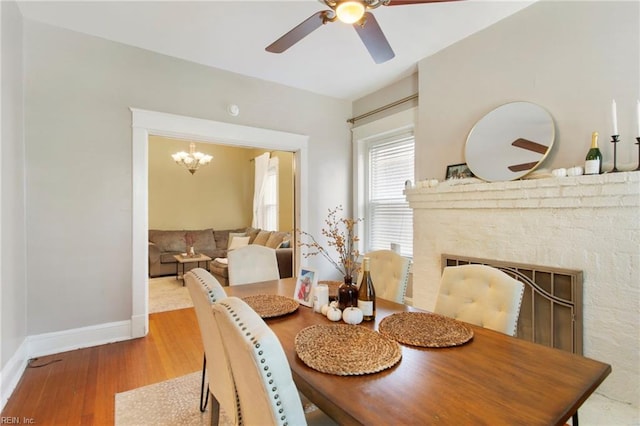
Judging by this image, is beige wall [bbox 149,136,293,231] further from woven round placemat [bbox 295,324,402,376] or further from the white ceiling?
woven round placemat [bbox 295,324,402,376]

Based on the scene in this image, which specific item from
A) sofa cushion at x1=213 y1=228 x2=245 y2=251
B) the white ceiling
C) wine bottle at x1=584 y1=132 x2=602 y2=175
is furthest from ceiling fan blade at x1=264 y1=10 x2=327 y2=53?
sofa cushion at x1=213 y1=228 x2=245 y2=251

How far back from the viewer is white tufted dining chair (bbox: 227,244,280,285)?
2295 millimetres

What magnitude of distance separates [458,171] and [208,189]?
578 cm

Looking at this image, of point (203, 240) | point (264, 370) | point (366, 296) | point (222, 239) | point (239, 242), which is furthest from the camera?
point (222, 239)

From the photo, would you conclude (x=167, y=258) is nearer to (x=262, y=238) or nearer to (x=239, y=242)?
(x=239, y=242)

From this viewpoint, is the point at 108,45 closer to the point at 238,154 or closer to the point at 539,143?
the point at 539,143

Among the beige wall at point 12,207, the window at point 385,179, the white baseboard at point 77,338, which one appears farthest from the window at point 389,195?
the beige wall at point 12,207

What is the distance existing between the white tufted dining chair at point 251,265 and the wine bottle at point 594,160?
223 cm

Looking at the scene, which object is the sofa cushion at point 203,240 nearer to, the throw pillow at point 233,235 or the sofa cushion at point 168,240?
the sofa cushion at point 168,240

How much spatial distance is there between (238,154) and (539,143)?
646 cm

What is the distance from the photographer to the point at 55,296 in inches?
105

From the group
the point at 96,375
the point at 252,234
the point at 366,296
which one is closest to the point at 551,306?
the point at 366,296

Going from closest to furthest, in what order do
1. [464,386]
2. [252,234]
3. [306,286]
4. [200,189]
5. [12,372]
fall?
[464,386]
[306,286]
[12,372]
[252,234]
[200,189]

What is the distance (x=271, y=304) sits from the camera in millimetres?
1664
